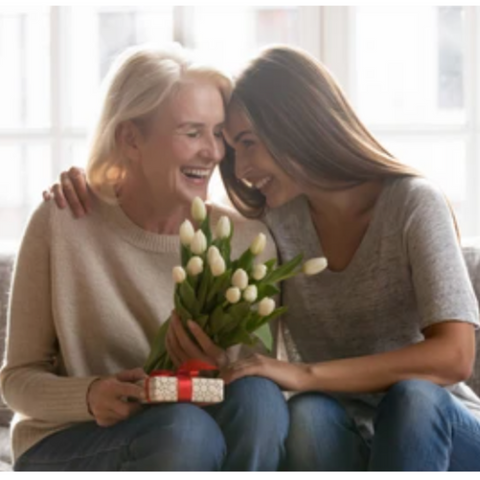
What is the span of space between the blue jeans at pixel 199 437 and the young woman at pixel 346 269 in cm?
6

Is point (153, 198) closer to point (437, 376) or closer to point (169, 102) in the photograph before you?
point (169, 102)

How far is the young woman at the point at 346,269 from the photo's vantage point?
6.64 ft

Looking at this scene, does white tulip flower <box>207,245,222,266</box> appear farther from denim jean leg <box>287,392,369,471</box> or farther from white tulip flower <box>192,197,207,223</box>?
denim jean leg <box>287,392,369,471</box>

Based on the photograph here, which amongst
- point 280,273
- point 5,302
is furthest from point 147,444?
point 5,302

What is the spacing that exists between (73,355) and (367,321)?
621 millimetres

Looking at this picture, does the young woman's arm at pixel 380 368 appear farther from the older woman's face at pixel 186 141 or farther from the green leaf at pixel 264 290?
the older woman's face at pixel 186 141

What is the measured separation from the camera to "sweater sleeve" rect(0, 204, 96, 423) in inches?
85.1

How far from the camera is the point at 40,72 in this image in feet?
11.7

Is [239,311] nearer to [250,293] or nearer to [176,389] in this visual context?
[250,293]

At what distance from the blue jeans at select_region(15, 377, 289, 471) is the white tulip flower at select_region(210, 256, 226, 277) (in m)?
0.22

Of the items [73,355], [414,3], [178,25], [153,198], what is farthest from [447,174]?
[73,355]

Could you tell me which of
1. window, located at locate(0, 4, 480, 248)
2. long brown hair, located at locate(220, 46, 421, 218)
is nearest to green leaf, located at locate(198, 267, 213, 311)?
long brown hair, located at locate(220, 46, 421, 218)

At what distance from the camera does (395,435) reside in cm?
191
